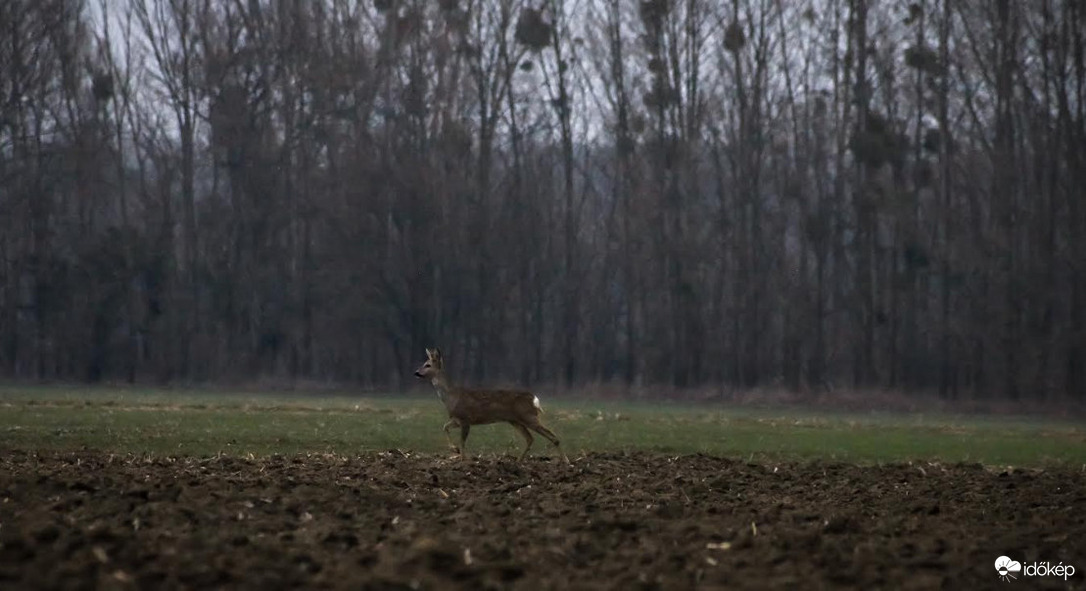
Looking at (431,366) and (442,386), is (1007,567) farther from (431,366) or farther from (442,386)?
(431,366)

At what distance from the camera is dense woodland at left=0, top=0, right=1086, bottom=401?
56.0m

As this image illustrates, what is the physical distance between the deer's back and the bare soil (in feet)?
6.84

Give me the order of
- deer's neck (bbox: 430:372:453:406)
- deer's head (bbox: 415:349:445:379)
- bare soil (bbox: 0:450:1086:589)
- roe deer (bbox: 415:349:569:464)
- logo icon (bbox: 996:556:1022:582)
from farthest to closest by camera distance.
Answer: deer's head (bbox: 415:349:445:379), deer's neck (bbox: 430:372:453:406), roe deer (bbox: 415:349:569:464), logo icon (bbox: 996:556:1022:582), bare soil (bbox: 0:450:1086:589)

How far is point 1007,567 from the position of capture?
10625mm

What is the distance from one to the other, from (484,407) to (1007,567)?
10.7m

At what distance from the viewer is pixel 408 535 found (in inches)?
437

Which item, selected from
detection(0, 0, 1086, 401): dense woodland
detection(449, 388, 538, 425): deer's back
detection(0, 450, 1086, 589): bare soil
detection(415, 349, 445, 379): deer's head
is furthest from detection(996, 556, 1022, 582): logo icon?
detection(0, 0, 1086, 401): dense woodland

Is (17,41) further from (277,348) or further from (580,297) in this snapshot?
(580,297)

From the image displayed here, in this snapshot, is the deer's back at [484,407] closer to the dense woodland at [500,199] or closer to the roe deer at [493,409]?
the roe deer at [493,409]

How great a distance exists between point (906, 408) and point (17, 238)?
119 ft

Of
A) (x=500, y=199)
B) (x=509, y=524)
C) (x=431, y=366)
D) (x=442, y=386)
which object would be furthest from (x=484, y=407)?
(x=500, y=199)

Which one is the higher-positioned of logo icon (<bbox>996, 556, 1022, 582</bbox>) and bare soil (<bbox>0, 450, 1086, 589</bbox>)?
bare soil (<bbox>0, 450, 1086, 589</bbox>)

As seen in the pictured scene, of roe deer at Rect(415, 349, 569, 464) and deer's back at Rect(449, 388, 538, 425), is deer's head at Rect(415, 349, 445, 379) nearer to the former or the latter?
roe deer at Rect(415, 349, 569, 464)

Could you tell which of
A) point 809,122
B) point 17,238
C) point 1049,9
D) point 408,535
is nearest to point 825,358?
point 809,122
